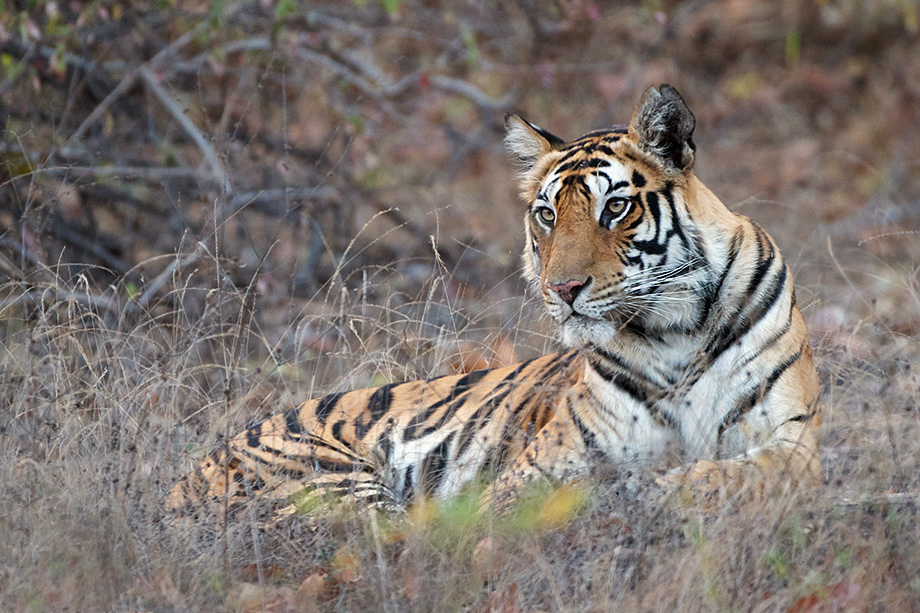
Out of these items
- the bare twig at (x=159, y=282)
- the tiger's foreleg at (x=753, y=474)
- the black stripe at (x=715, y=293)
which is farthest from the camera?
the bare twig at (x=159, y=282)

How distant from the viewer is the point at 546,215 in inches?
147

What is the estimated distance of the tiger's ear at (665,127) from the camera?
11.4 ft

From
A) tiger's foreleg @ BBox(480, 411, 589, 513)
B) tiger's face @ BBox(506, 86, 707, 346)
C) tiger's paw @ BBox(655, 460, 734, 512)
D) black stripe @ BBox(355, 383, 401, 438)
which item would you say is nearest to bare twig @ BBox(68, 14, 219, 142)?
black stripe @ BBox(355, 383, 401, 438)

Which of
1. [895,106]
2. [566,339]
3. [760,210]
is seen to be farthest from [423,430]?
[895,106]

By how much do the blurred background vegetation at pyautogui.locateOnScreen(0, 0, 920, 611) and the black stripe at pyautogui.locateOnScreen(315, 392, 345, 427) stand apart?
9 centimetres

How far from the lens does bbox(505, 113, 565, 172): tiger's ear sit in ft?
13.1

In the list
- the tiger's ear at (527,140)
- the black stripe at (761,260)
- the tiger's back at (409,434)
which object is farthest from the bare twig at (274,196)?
the black stripe at (761,260)

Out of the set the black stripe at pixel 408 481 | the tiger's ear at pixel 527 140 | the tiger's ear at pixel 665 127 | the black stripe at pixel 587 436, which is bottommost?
the black stripe at pixel 408 481

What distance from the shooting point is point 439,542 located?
10.00 ft

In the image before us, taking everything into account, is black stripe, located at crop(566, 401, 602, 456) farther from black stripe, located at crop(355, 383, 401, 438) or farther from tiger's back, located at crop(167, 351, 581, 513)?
black stripe, located at crop(355, 383, 401, 438)

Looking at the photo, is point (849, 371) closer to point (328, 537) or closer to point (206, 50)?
point (328, 537)

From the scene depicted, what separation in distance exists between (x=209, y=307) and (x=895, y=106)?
9782 millimetres

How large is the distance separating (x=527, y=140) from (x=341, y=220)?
9.34 ft

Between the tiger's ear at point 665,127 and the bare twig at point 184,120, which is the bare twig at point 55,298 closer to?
the bare twig at point 184,120
